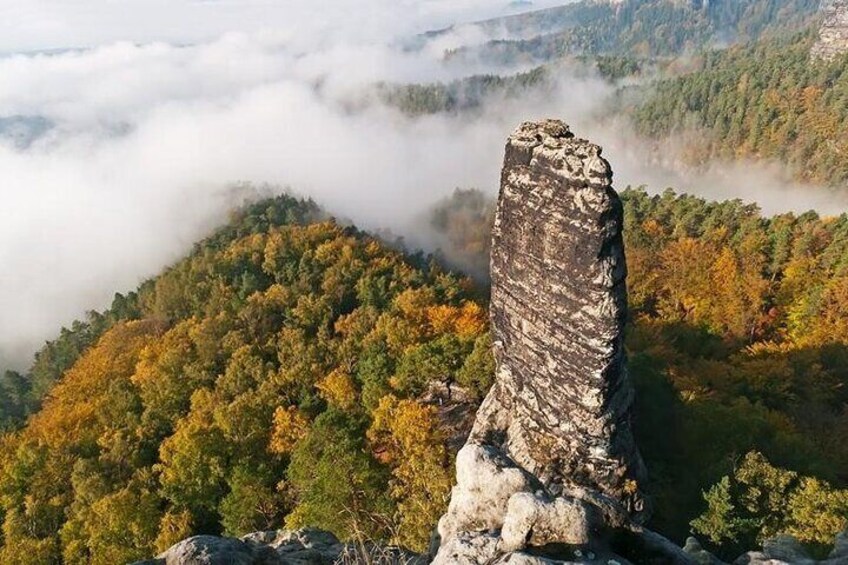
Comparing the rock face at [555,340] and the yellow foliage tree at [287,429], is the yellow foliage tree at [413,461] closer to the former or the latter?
the yellow foliage tree at [287,429]

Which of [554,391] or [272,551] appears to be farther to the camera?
[554,391]

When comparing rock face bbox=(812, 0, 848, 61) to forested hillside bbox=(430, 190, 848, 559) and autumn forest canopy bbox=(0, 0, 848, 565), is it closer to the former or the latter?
forested hillside bbox=(430, 190, 848, 559)

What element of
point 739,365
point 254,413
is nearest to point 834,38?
point 739,365

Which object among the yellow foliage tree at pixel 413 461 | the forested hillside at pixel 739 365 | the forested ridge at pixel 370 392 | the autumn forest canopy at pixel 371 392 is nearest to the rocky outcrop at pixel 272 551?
the autumn forest canopy at pixel 371 392

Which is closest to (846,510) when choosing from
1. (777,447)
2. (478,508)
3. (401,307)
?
(777,447)

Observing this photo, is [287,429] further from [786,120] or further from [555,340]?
[786,120]

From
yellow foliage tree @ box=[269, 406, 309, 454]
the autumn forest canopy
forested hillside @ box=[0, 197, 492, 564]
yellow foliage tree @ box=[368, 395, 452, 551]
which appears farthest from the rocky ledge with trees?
yellow foliage tree @ box=[269, 406, 309, 454]
